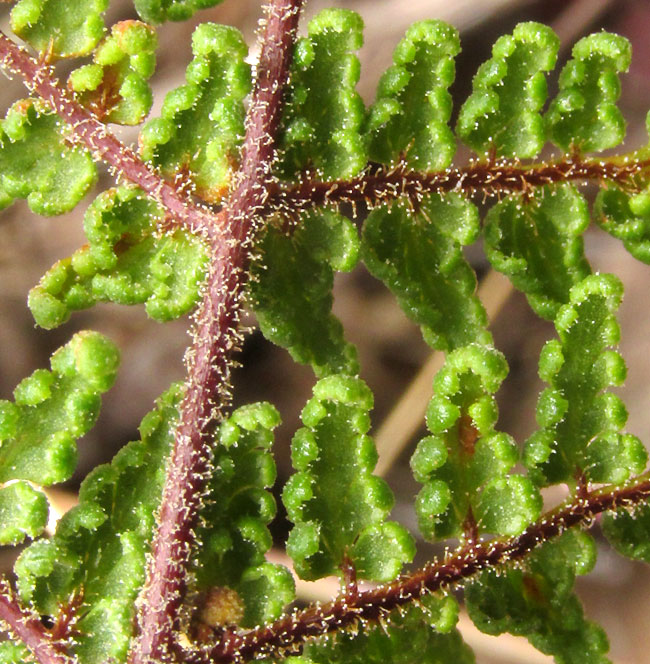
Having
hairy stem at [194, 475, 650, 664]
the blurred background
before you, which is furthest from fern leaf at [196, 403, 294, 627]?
the blurred background

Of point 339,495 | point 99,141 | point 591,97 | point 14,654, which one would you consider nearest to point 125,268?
point 99,141

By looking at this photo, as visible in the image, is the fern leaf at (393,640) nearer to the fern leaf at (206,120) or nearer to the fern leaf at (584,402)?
the fern leaf at (584,402)

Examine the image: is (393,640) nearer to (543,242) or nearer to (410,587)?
(410,587)

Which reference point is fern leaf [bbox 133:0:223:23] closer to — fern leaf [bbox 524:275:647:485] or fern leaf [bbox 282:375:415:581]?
fern leaf [bbox 282:375:415:581]

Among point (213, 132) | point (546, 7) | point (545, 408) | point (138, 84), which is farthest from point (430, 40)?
point (546, 7)

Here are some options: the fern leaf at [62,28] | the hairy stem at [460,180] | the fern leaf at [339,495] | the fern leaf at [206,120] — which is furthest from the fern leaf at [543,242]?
the fern leaf at [62,28]

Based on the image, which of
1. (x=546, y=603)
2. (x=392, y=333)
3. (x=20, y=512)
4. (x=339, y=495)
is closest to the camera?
A: (x=20, y=512)
